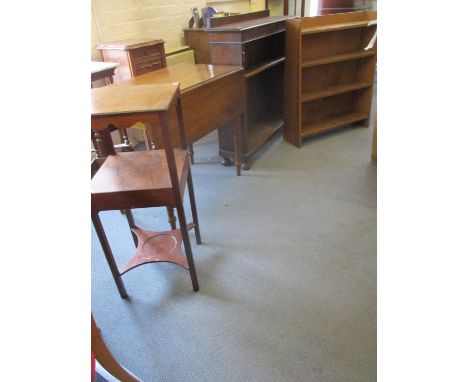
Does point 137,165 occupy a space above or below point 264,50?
below

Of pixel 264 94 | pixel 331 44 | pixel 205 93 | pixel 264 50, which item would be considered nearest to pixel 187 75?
pixel 205 93

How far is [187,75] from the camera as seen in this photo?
1929 mm

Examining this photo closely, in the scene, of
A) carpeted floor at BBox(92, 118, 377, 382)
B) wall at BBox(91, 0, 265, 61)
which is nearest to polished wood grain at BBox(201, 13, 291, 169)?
carpeted floor at BBox(92, 118, 377, 382)

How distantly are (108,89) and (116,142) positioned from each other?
1811 millimetres

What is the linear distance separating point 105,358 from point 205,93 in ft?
4.77

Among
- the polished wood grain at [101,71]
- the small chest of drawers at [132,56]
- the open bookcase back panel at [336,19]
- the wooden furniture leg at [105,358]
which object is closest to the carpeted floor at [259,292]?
the wooden furniture leg at [105,358]

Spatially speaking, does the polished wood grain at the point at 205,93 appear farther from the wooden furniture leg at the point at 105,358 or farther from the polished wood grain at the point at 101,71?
the wooden furniture leg at the point at 105,358

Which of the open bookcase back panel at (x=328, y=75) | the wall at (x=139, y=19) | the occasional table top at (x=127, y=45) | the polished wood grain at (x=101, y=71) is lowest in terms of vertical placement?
the open bookcase back panel at (x=328, y=75)

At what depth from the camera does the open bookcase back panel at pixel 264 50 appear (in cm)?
273

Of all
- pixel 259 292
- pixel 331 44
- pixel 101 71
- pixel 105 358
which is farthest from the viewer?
pixel 331 44

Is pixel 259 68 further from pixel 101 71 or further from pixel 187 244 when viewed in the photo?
pixel 187 244

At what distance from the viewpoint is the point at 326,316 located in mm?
1367
